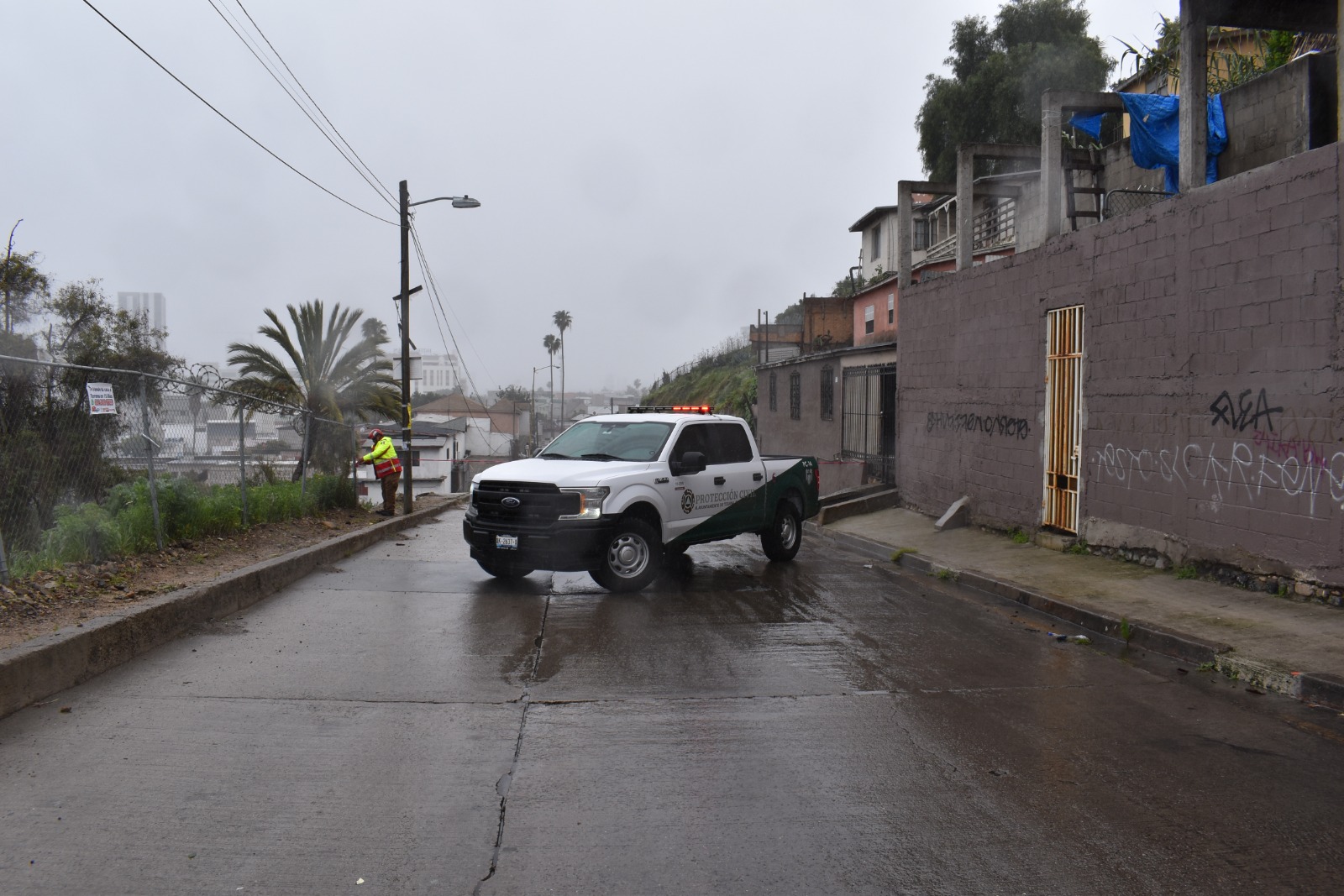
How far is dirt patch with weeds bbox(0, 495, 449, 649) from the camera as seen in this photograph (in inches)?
277

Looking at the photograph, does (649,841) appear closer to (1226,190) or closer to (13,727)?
(13,727)

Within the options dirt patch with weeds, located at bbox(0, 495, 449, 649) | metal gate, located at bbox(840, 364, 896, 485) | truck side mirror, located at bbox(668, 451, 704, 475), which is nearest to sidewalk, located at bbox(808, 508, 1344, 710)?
truck side mirror, located at bbox(668, 451, 704, 475)

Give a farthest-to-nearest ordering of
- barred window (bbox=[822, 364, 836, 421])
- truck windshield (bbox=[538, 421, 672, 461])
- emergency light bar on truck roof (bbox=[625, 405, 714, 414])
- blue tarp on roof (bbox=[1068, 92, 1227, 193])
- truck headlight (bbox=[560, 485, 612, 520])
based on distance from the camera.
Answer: barred window (bbox=[822, 364, 836, 421]) → blue tarp on roof (bbox=[1068, 92, 1227, 193]) → emergency light bar on truck roof (bbox=[625, 405, 714, 414]) → truck windshield (bbox=[538, 421, 672, 461]) → truck headlight (bbox=[560, 485, 612, 520])

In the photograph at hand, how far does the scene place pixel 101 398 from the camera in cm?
865

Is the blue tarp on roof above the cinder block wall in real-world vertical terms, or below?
above

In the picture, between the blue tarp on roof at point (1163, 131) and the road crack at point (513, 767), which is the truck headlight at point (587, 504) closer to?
the road crack at point (513, 767)

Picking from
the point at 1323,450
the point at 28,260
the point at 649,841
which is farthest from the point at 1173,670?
the point at 28,260

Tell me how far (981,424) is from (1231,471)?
567 cm

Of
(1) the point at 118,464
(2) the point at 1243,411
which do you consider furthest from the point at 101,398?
(2) the point at 1243,411

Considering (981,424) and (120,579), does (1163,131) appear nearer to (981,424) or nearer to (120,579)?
(981,424)

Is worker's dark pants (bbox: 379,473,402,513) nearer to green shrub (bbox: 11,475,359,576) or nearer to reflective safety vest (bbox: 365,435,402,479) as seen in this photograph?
reflective safety vest (bbox: 365,435,402,479)

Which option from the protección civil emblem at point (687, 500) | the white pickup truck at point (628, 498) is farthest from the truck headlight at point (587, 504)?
the protección civil emblem at point (687, 500)

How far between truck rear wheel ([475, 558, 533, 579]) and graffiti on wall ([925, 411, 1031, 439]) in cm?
731

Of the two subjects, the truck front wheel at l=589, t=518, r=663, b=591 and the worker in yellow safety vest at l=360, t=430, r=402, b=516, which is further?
the worker in yellow safety vest at l=360, t=430, r=402, b=516
